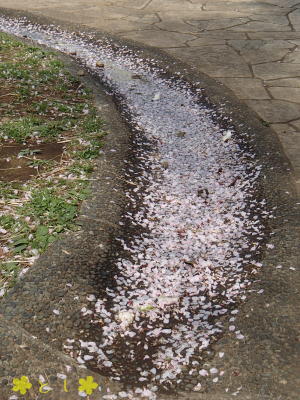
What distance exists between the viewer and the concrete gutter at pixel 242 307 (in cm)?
183

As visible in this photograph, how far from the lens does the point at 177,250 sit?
8.47ft

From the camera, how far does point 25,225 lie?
2.49 meters

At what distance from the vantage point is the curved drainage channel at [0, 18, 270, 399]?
1.96 m

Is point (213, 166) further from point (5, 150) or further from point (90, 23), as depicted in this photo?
point (90, 23)

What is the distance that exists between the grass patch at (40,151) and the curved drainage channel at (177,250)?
0.97 ft

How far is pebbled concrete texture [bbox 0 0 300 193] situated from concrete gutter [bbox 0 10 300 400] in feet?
2.15

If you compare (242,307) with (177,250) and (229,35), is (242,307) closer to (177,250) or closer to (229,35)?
(177,250)

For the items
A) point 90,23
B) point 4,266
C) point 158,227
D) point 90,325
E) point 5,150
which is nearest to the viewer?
point 90,325

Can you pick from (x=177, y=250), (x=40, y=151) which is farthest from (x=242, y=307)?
(x=40, y=151)

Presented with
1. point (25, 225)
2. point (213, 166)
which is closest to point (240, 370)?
point (25, 225)

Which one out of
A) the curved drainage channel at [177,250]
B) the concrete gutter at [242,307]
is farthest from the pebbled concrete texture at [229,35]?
the concrete gutter at [242,307]

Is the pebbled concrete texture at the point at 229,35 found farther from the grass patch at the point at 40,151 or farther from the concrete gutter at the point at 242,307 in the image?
the grass patch at the point at 40,151

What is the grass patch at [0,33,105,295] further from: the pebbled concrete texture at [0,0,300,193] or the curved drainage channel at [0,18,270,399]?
the pebbled concrete texture at [0,0,300,193]

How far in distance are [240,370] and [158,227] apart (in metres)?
1.01
